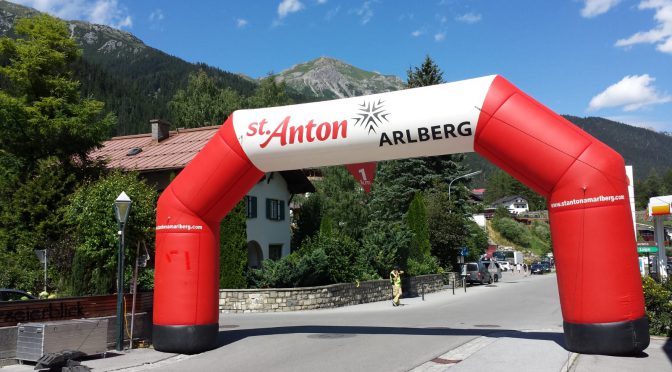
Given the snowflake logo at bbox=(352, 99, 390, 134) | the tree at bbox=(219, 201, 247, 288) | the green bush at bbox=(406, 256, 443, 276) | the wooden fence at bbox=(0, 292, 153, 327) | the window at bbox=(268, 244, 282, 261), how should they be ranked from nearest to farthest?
the wooden fence at bbox=(0, 292, 153, 327) < the snowflake logo at bbox=(352, 99, 390, 134) < the tree at bbox=(219, 201, 247, 288) < the window at bbox=(268, 244, 282, 261) < the green bush at bbox=(406, 256, 443, 276)

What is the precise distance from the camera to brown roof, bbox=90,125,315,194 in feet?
90.4

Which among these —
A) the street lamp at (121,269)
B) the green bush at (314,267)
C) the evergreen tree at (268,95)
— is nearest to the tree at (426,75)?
the evergreen tree at (268,95)

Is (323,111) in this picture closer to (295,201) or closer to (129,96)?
(295,201)

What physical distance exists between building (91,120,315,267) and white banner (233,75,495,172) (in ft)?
48.8

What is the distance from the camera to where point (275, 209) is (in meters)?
31.8

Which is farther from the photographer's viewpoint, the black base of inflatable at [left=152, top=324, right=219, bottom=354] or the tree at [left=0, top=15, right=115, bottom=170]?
the tree at [left=0, top=15, right=115, bottom=170]

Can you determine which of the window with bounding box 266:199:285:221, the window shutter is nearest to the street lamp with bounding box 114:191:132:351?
the window shutter

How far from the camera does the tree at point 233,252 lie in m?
22.2

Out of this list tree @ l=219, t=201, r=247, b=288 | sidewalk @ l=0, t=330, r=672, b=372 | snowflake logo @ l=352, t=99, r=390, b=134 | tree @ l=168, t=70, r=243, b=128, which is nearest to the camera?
sidewalk @ l=0, t=330, r=672, b=372

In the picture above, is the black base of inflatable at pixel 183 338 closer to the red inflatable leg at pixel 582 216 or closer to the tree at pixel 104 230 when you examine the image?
the tree at pixel 104 230

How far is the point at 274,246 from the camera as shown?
106ft

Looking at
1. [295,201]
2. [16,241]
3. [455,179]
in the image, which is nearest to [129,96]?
[295,201]

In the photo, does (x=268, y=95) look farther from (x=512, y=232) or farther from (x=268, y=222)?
(x=512, y=232)

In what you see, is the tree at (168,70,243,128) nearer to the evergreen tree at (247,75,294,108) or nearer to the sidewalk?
the evergreen tree at (247,75,294,108)
